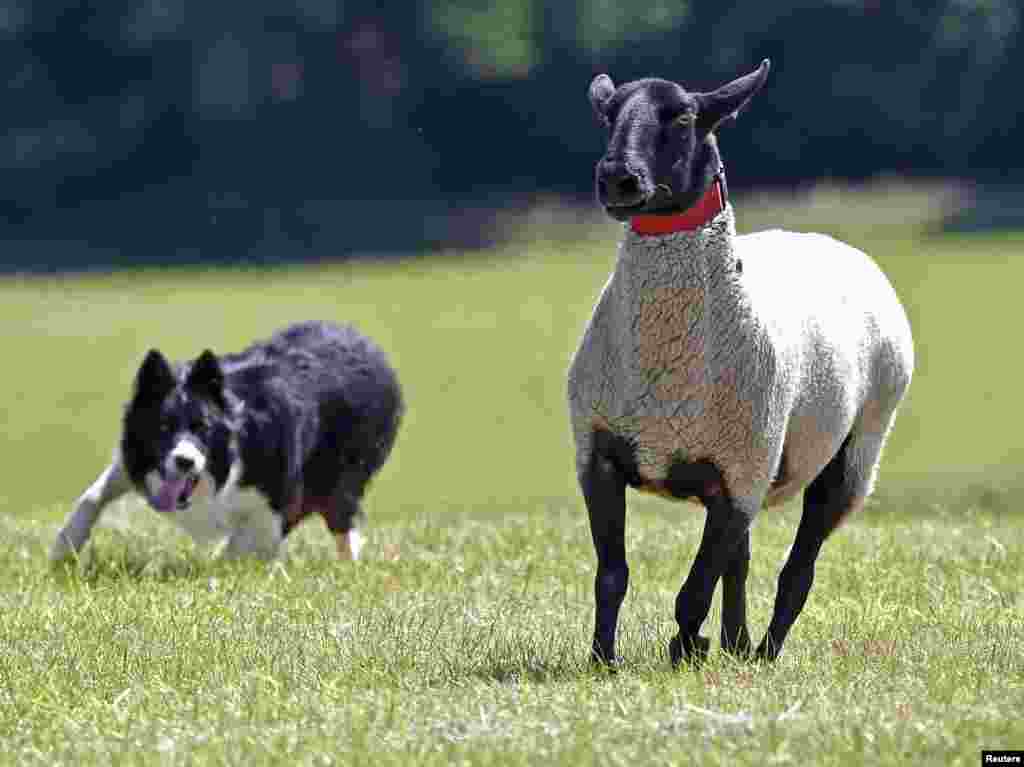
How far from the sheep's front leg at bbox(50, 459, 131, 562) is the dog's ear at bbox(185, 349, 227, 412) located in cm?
61

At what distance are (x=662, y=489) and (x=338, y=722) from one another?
1601 mm

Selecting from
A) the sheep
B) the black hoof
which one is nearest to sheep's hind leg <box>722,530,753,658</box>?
the sheep

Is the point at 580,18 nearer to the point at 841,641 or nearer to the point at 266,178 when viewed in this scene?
the point at 266,178

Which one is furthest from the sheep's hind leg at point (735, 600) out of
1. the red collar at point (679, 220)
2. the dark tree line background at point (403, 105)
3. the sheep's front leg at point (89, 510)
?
the dark tree line background at point (403, 105)

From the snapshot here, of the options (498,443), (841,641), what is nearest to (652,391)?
(841,641)

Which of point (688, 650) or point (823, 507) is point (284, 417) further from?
point (688, 650)

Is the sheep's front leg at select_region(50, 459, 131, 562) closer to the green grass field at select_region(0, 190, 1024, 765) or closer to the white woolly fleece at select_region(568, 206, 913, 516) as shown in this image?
the green grass field at select_region(0, 190, 1024, 765)

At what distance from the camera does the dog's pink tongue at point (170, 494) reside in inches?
437

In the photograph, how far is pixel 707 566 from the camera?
7.44 meters

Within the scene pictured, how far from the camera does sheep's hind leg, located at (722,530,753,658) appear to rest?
26.3ft

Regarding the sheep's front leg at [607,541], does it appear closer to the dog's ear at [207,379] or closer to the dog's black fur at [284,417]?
the dog's black fur at [284,417]

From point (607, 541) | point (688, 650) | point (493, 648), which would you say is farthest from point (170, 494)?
point (688, 650)

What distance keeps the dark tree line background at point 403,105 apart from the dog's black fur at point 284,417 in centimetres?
3757

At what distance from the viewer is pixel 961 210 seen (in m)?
50.0
